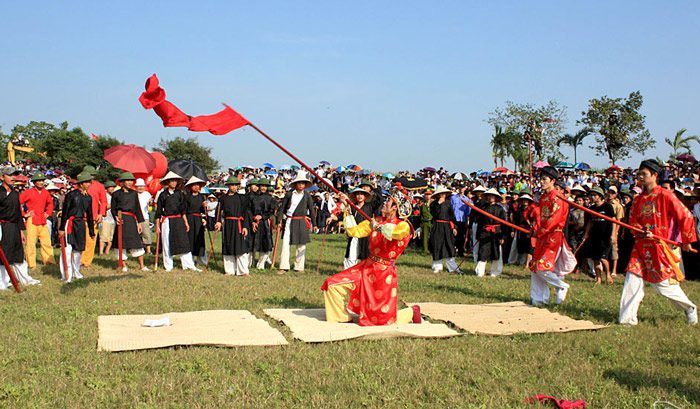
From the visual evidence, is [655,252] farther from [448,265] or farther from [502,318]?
[448,265]

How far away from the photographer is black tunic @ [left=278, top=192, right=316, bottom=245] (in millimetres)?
12781

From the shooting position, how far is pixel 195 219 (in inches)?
503

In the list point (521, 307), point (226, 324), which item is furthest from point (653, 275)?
point (226, 324)

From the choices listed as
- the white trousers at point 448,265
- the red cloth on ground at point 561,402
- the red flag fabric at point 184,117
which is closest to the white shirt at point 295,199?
the white trousers at point 448,265

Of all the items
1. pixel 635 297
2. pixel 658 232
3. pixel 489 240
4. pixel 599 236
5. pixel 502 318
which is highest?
pixel 658 232

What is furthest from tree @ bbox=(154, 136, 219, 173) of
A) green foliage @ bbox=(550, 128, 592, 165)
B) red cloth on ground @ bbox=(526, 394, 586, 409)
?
red cloth on ground @ bbox=(526, 394, 586, 409)

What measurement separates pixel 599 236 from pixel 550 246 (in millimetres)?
3577

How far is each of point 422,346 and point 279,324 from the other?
1810mm

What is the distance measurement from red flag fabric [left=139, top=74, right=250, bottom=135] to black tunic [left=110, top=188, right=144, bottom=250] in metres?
5.69

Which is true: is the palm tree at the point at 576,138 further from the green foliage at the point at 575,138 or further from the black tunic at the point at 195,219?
the black tunic at the point at 195,219

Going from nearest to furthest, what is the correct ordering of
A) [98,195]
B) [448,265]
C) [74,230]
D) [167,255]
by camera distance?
[74,230]
[167,255]
[448,265]
[98,195]

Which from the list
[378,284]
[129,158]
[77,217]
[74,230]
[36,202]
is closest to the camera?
[378,284]

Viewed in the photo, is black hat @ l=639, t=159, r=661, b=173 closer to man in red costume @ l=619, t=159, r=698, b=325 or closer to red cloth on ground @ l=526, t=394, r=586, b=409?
man in red costume @ l=619, t=159, r=698, b=325

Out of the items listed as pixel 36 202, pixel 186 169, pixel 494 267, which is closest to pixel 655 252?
pixel 494 267
